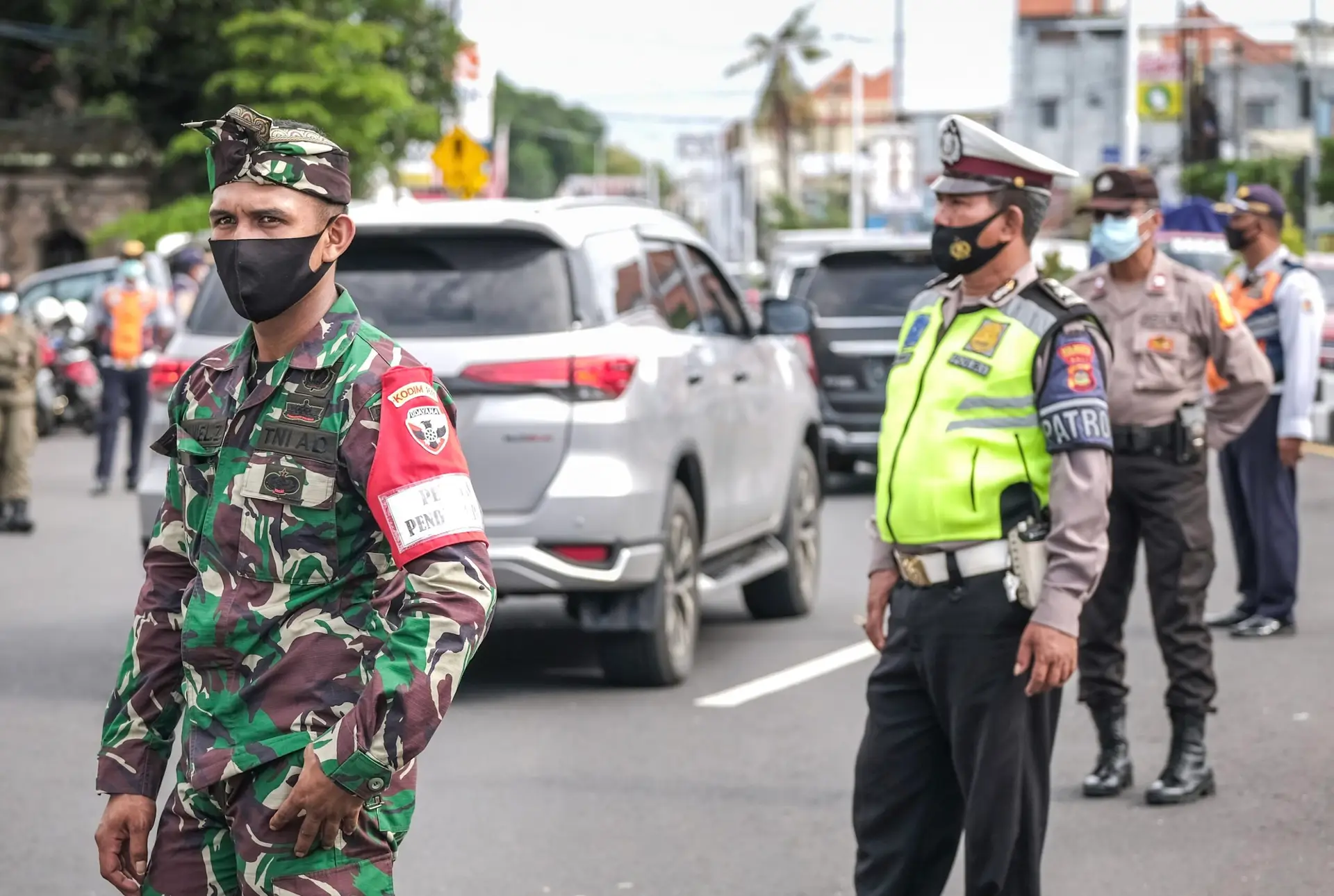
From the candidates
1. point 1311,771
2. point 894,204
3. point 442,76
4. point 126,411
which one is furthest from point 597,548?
point 894,204

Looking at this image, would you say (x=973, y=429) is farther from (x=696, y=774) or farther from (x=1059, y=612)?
(x=696, y=774)

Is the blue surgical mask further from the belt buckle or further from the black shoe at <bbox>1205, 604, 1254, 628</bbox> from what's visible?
the black shoe at <bbox>1205, 604, 1254, 628</bbox>

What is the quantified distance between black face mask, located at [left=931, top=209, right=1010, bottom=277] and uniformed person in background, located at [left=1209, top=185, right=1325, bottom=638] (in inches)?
A: 212

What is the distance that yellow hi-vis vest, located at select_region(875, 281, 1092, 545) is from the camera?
4754 mm

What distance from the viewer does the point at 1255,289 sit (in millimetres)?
10234

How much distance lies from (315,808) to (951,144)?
2469mm

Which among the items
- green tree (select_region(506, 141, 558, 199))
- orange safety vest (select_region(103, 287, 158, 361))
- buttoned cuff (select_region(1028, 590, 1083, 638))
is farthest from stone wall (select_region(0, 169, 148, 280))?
green tree (select_region(506, 141, 558, 199))

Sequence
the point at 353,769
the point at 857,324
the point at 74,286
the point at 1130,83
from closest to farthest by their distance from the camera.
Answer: the point at 353,769, the point at 857,324, the point at 74,286, the point at 1130,83

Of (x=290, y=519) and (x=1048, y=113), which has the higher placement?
(x=290, y=519)

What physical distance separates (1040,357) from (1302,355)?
5.76 metres

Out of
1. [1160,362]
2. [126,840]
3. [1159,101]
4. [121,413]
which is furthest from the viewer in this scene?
[1159,101]

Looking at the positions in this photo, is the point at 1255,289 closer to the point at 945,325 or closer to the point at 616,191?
the point at 945,325

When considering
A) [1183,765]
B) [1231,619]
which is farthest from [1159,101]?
[1183,765]

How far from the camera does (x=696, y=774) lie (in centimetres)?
760
